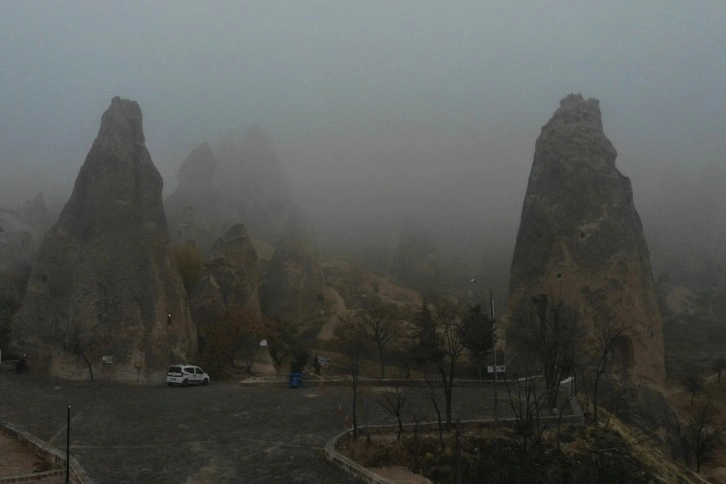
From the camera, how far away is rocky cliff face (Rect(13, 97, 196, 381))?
3466 cm

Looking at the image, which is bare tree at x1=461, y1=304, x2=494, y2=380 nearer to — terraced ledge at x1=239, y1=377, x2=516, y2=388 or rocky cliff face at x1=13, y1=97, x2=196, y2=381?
terraced ledge at x1=239, y1=377, x2=516, y2=388

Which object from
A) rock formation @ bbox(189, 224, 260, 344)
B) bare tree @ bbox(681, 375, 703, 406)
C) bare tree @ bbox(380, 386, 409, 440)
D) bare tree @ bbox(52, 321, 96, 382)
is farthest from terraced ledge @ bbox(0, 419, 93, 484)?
bare tree @ bbox(681, 375, 703, 406)

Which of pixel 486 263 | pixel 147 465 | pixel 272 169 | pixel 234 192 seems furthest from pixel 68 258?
pixel 486 263

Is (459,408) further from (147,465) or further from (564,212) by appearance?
(564,212)

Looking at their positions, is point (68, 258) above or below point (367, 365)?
above

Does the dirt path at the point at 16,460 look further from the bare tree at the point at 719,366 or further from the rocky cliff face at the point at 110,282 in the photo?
the bare tree at the point at 719,366

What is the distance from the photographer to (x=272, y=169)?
5531 inches

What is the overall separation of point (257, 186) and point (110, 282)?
100 metres

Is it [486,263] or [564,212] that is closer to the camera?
[564,212]

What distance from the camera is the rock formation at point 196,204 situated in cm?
9594

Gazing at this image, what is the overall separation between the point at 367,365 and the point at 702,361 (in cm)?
4201

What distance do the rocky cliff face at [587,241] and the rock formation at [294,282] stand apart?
33.7 metres

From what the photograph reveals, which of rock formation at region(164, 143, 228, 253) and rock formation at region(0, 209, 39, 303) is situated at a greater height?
rock formation at region(164, 143, 228, 253)

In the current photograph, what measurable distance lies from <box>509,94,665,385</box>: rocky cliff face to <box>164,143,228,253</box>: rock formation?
202 ft
